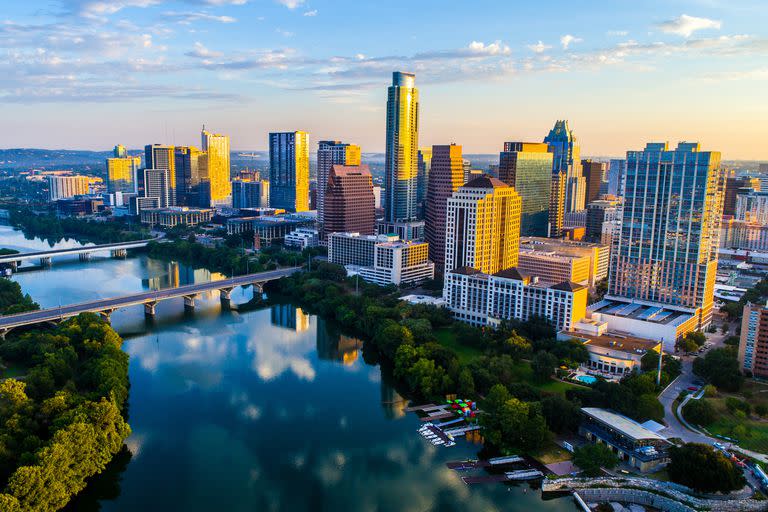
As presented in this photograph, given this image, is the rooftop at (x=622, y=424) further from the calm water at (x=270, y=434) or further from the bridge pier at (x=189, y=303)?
the bridge pier at (x=189, y=303)

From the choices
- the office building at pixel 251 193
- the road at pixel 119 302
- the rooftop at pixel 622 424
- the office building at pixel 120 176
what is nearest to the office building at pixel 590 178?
the office building at pixel 251 193

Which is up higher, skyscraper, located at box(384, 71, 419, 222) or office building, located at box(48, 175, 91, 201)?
skyscraper, located at box(384, 71, 419, 222)

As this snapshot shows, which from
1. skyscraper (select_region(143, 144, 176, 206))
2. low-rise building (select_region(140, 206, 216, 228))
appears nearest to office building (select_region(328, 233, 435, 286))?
low-rise building (select_region(140, 206, 216, 228))

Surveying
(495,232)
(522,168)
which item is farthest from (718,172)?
(522,168)

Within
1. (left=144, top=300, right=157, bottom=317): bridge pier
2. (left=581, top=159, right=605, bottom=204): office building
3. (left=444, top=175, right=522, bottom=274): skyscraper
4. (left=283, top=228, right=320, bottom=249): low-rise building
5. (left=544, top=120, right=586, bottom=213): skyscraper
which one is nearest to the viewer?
(left=144, top=300, right=157, bottom=317): bridge pier

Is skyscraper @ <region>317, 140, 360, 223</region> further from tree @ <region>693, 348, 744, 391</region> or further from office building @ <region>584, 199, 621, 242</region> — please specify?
tree @ <region>693, 348, 744, 391</region>

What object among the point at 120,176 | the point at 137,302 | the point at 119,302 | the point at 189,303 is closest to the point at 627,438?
the point at 137,302

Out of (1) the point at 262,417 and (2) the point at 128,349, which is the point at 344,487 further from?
(2) the point at 128,349
